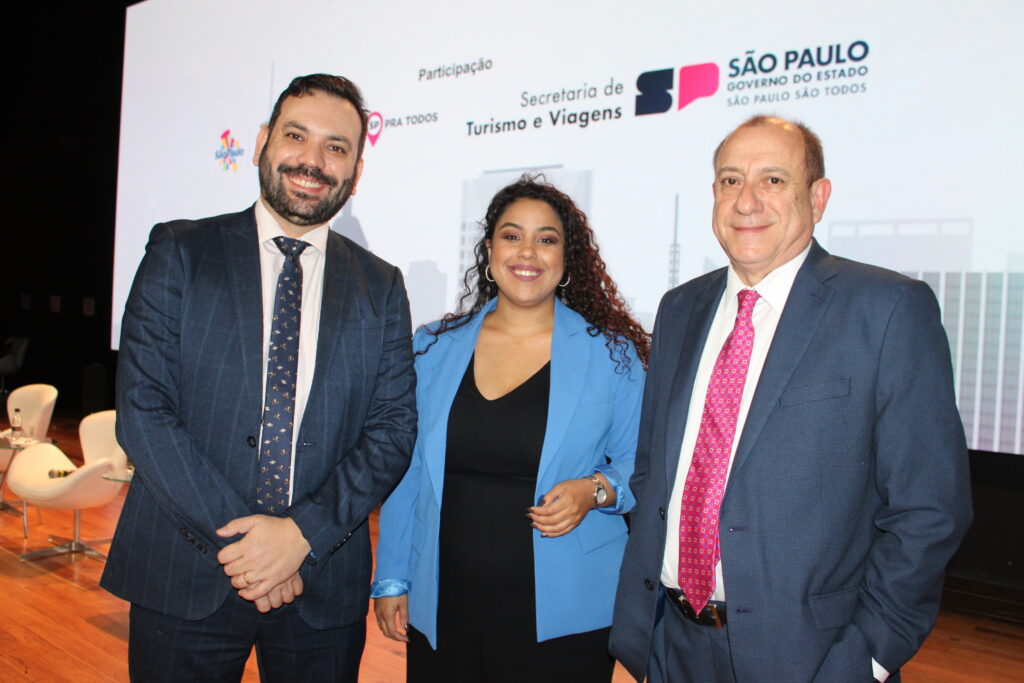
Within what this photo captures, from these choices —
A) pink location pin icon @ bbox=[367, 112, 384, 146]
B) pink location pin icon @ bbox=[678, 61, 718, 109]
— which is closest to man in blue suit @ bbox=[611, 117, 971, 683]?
pink location pin icon @ bbox=[678, 61, 718, 109]

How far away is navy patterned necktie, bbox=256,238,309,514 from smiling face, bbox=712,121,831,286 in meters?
0.93

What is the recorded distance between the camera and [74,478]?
168 inches

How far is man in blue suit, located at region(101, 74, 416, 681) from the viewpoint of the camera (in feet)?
5.06

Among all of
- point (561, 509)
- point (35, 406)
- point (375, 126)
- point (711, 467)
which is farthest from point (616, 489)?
point (35, 406)

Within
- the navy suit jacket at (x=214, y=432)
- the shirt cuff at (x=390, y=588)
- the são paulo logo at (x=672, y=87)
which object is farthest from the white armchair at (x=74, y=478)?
the são paulo logo at (x=672, y=87)

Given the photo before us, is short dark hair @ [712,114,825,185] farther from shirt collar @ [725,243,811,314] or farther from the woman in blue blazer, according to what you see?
the woman in blue blazer

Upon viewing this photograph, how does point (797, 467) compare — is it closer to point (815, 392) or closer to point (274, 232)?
point (815, 392)

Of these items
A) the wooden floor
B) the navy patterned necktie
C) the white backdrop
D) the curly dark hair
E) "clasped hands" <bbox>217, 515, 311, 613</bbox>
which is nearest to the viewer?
"clasped hands" <bbox>217, 515, 311, 613</bbox>

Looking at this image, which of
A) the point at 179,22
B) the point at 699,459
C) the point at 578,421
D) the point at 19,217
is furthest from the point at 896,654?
the point at 19,217

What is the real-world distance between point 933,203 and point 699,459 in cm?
257

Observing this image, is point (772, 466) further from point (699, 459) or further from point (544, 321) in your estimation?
point (544, 321)

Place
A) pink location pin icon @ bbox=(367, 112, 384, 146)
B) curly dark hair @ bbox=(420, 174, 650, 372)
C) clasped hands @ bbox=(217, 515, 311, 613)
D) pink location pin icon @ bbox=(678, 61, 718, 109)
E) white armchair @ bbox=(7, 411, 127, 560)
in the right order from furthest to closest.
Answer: pink location pin icon @ bbox=(367, 112, 384, 146), white armchair @ bbox=(7, 411, 127, 560), pink location pin icon @ bbox=(678, 61, 718, 109), curly dark hair @ bbox=(420, 174, 650, 372), clasped hands @ bbox=(217, 515, 311, 613)

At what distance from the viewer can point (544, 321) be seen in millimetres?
2143

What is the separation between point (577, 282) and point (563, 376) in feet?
1.31
